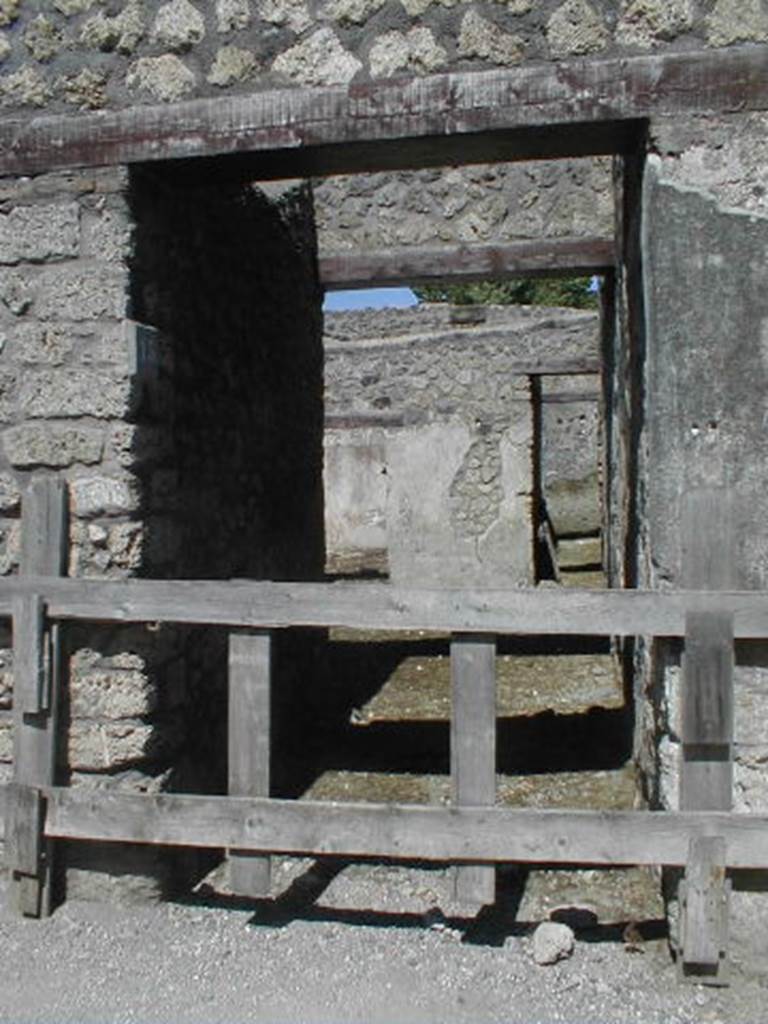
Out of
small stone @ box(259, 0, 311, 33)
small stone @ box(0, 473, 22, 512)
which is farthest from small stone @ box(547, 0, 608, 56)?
small stone @ box(0, 473, 22, 512)

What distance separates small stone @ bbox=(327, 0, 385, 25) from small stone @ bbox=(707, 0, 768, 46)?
1.05 m

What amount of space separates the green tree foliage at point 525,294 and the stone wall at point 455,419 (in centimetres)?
1038

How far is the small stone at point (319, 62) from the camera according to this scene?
3.54 metres

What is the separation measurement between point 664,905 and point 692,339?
1.90 m

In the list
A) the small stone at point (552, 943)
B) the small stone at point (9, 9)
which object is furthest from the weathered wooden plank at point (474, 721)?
the small stone at point (9, 9)

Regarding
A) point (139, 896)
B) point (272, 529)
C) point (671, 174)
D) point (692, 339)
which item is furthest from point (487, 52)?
point (139, 896)

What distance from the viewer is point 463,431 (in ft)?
36.7

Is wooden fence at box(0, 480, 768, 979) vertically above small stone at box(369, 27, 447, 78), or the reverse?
small stone at box(369, 27, 447, 78)

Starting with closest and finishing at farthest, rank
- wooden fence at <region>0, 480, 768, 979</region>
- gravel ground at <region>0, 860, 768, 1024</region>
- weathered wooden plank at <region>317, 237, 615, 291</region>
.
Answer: gravel ground at <region>0, 860, 768, 1024</region>, wooden fence at <region>0, 480, 768, 979</region>, weathered wooden plank at <region>317, 237, 615, 291</region>

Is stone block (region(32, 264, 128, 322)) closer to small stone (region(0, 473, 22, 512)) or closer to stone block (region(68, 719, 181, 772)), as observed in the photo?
small stone (region(0, 473, 22, 512))

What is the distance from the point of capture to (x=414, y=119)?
11.3 feet

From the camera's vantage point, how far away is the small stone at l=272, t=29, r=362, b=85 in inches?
139

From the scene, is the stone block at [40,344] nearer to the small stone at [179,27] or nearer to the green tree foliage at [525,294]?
the small stone at [179,27]

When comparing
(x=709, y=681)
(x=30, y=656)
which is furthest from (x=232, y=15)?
(x=709, y=681)
